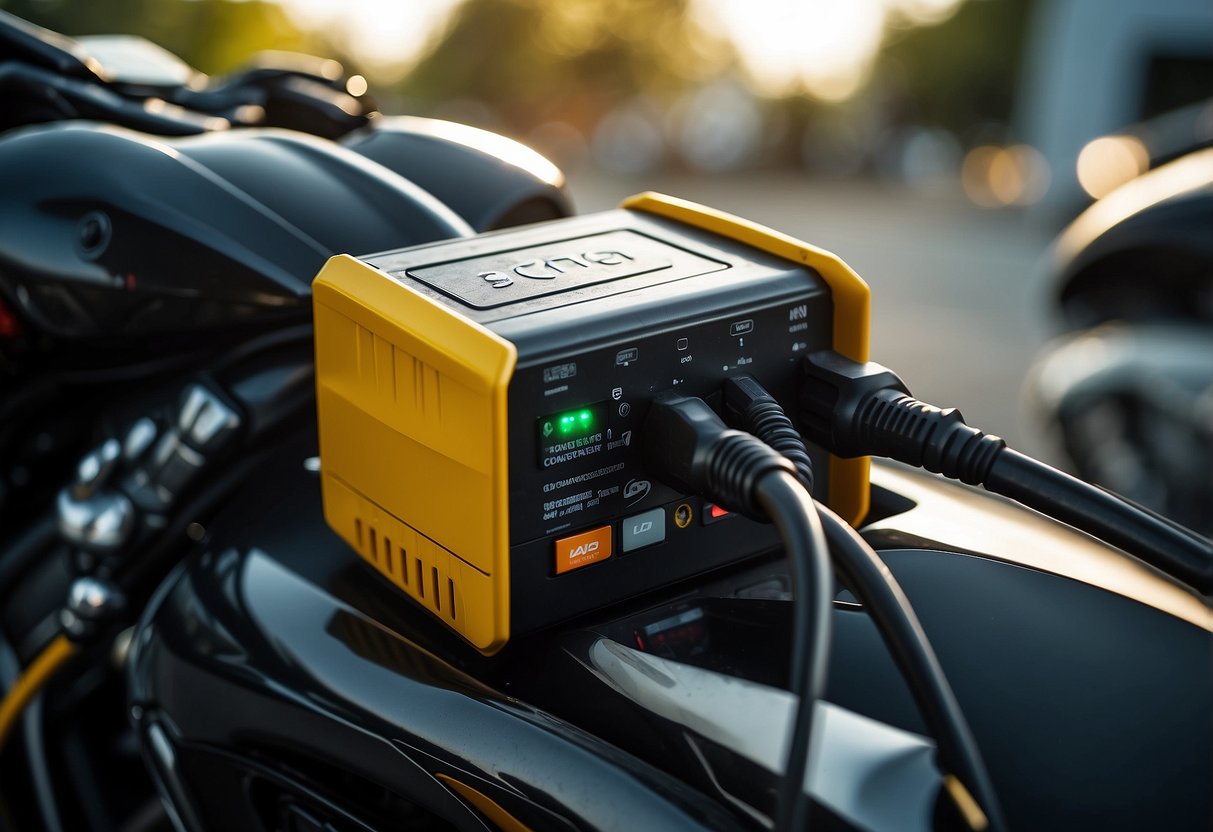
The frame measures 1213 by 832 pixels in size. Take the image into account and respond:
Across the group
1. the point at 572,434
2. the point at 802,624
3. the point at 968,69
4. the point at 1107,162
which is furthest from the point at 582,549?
the point at 968,69

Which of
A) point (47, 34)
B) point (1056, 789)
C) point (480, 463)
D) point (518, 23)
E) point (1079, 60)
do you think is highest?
point (47, 34)

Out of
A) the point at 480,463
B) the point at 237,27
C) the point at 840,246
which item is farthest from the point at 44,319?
the point at 237,27

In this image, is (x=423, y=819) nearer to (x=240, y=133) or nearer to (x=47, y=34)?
(x=240, y=133)

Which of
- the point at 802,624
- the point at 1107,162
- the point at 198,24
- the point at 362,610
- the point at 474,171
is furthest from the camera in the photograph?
the point at 198,24

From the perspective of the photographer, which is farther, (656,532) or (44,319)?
(44,319)

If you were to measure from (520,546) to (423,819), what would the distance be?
0.64 feet

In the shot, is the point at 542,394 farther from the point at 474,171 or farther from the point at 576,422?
the point at 474,171

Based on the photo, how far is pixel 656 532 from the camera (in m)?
0.70

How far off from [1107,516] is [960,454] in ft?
0.28

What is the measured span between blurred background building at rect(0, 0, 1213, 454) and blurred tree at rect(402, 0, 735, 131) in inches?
1.8

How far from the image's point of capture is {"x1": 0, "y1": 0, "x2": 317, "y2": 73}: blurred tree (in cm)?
920

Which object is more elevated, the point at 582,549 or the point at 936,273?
the point at 582,549

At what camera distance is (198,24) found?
947cm

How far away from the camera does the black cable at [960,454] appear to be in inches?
24.4
